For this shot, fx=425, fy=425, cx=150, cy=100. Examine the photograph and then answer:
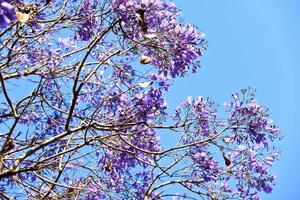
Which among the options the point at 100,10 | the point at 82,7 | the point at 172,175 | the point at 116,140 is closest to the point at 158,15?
the point at 100,10

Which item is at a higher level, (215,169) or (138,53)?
(138,53)

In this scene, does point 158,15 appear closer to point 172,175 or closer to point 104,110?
point 104,110

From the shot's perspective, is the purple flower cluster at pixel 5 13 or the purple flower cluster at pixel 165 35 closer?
the purple flower cluster at pixel 5 13

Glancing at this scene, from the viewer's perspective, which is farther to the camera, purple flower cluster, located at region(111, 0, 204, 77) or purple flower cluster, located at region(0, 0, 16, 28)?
purple flower cluster, located at region(111, 0, 204, 77)

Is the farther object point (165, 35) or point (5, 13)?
point (165, 35)

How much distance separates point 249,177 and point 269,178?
283 mm

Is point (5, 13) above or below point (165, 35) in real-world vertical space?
below

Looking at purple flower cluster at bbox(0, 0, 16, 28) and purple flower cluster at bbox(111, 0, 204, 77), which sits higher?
purple flower cluster at bbox(111, 0, 204, 77)

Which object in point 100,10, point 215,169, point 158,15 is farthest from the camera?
point 215,169

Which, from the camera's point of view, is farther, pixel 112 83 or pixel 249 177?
pixel 249 177

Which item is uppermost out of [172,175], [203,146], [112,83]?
[112,83]

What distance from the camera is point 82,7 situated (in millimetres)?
5602

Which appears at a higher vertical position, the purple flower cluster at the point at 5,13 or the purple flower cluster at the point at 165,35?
the purple flower cluster at the point at 165,35

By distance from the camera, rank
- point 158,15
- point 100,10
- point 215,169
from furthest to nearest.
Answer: point 215,169 < point 100,10 < point 158,15
